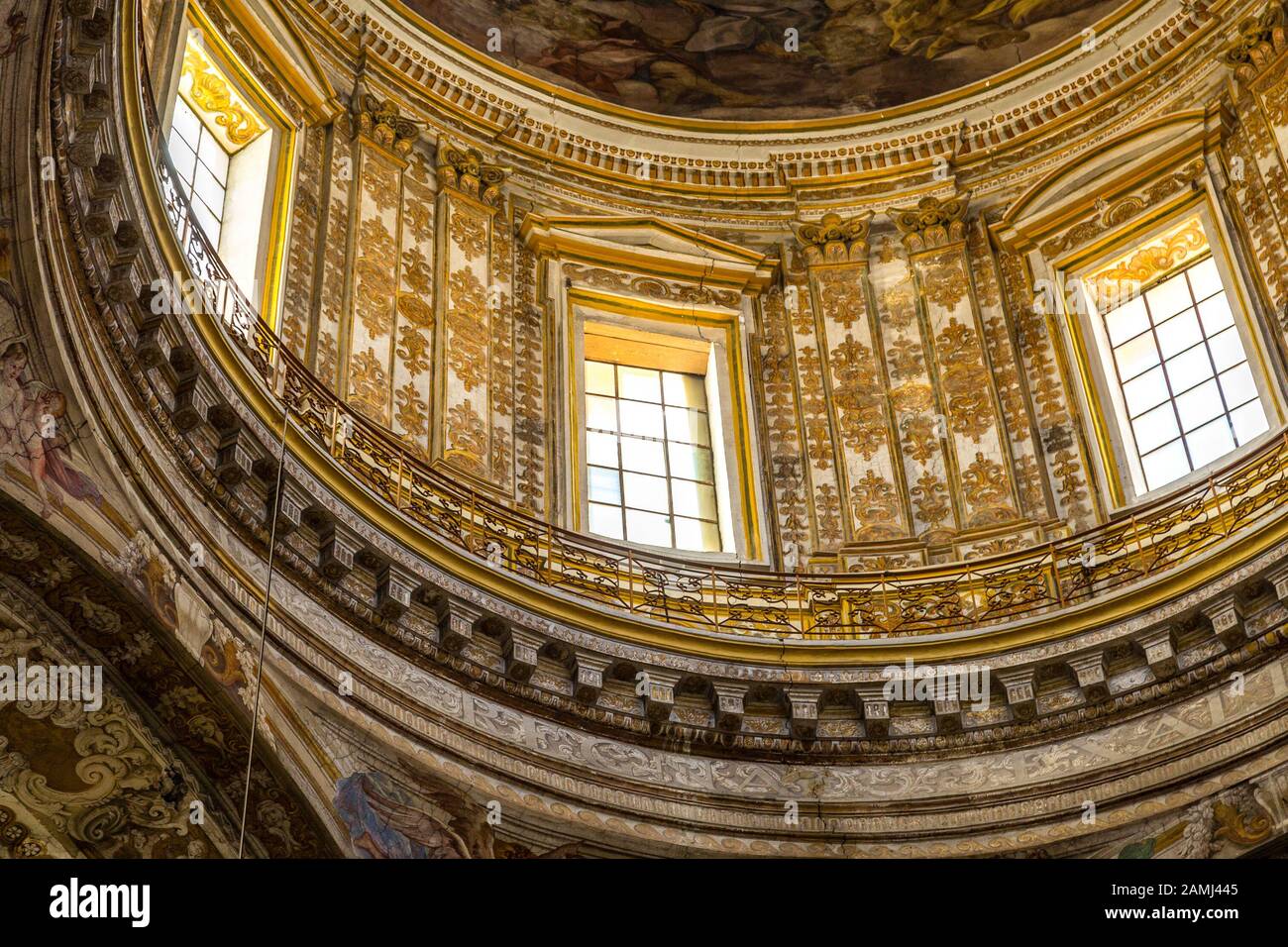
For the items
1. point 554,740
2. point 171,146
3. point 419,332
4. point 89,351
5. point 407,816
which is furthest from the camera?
point 419,332

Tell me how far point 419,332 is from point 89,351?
5.54 metres

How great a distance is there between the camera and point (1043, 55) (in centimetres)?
1848

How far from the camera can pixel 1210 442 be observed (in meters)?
15.4

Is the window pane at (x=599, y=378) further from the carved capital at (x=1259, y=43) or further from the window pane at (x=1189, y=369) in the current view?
the carved capital at (x=1259, y=43)

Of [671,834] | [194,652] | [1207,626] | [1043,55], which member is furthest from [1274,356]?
[194,652]

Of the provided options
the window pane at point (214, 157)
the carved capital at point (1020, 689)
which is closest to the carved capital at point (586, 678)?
the carved capital at point (1020, 689)

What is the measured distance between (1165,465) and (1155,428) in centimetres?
42

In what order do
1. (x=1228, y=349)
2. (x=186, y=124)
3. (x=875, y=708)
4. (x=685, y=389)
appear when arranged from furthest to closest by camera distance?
1. (x=685, y=389)
2. (x=1228, y=349)
3. (x=186, y=124)
4. (x=875, y=708)

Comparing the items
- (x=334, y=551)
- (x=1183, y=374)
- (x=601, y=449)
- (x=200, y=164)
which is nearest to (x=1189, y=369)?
(x=1183, y=374)

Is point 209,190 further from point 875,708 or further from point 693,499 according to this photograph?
point 875,708

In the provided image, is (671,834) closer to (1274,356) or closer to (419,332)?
(419,332)

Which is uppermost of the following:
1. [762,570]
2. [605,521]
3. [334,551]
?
[605,521]

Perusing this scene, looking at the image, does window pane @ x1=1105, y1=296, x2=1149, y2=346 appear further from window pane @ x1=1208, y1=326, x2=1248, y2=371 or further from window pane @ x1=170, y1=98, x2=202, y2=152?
window pane @ x1=170, y1=98, x2=202, y2=152

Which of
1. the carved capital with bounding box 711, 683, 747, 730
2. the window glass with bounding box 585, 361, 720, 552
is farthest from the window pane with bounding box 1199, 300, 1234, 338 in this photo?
the carved capital with bounding box 711, 683, 747, 730
